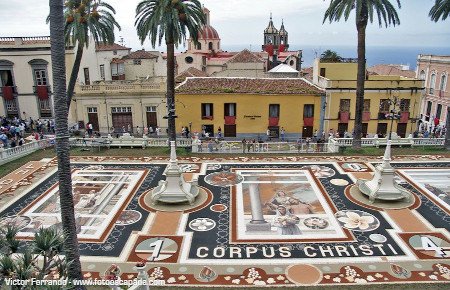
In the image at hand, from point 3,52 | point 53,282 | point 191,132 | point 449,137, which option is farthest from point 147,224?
point 3,52

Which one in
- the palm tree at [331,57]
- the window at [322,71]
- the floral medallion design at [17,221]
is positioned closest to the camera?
the floral medallion design at [17,221]

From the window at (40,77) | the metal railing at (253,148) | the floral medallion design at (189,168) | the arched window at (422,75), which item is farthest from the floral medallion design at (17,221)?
the arched window at (422,75)

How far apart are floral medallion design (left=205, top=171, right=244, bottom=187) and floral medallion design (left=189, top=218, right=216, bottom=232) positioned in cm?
467

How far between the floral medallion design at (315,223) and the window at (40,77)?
34753mm

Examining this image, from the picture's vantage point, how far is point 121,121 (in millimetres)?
39219

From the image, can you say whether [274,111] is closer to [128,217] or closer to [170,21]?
[170,21]

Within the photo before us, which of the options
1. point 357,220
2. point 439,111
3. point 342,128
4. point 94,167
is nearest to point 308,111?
point 342,128

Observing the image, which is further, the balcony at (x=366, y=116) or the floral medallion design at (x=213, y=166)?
the balcony at (x=366, y=116)

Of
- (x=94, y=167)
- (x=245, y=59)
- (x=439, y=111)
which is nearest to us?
(x=94, y=167)

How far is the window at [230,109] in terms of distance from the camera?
3725 cm

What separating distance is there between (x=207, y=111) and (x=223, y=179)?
15.1m

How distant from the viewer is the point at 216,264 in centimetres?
1451

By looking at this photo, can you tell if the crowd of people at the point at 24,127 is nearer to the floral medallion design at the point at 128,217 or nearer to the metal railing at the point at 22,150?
the metal railing at the point at 22,150

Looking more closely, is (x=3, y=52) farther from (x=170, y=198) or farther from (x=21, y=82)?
(x=170, y=198)
